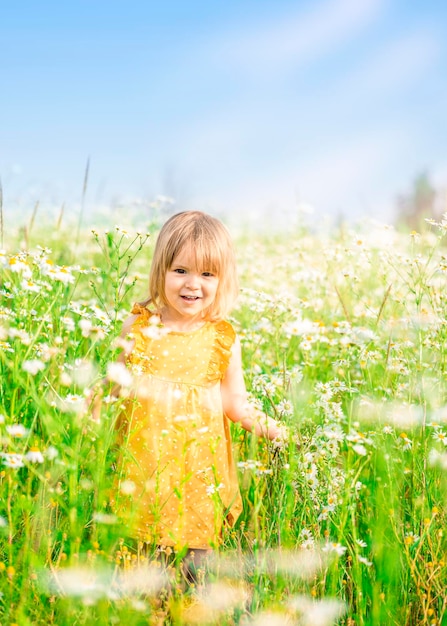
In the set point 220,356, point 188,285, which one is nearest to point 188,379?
point 220,356

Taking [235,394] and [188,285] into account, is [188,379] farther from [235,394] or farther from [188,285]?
[188,285]

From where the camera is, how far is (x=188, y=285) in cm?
243

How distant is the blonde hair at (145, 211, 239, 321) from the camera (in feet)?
8.06

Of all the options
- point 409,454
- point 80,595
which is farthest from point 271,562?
point 409,454

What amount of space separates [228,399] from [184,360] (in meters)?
0.25

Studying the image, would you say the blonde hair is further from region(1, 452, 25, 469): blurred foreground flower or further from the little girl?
region(1, 452, 25, 469): blurred foreground flower

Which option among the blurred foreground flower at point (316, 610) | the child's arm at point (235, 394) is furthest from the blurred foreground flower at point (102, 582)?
the child's arm at point (235, 394)

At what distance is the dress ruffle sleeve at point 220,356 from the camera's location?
2531mm

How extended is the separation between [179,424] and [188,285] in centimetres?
51

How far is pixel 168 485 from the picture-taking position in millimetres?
2381

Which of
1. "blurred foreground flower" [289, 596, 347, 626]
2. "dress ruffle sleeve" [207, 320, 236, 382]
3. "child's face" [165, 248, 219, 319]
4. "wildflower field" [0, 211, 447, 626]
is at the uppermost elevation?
"child's face" [165, 248, 219, 319]

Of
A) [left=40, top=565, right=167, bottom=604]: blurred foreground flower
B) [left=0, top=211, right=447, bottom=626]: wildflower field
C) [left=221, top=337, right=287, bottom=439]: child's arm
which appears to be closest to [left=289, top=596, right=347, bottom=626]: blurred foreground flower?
[left=0, top=211, right=447, bottom=626]: wildflower field

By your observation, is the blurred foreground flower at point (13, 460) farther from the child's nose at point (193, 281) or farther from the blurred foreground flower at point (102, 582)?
the child's nose at point (193, 281)

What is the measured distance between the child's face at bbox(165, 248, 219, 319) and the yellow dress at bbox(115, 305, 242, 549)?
13 centimetres
